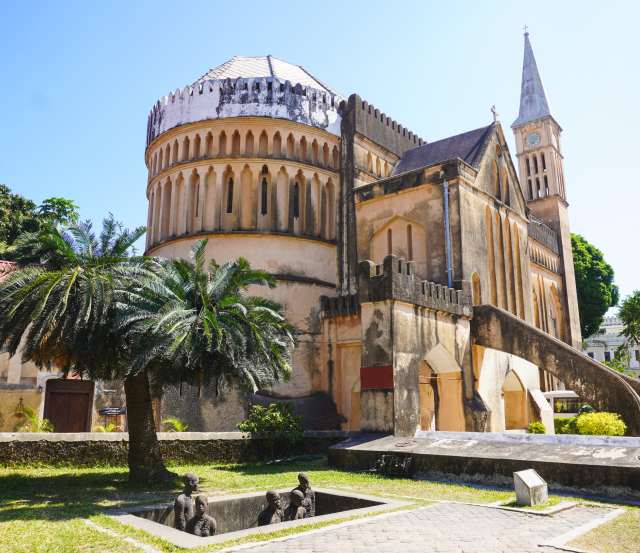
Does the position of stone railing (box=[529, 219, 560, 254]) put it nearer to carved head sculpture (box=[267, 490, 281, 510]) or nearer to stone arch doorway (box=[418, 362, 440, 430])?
stone arch doorway (box=[418, 362, 440, 430])

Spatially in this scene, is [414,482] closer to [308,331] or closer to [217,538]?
[217,538]

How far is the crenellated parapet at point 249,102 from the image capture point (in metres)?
25.1

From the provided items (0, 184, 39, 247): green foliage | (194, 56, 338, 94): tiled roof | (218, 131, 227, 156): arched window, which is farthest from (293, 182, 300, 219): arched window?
(0, 184, 39, 247): green foliage

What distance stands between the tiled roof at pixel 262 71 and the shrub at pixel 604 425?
18.6 m

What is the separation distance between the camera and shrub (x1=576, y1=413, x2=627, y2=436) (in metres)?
16.0

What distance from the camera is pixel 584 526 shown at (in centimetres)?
794

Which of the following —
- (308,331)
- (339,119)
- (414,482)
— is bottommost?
(414,482)

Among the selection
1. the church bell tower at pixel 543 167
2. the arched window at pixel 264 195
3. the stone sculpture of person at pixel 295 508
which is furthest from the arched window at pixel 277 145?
the church bell tower at pixel 543 167

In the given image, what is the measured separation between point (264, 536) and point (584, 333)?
178 feet

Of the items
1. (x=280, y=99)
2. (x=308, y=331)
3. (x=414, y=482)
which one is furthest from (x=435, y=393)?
(x=280, y=99)

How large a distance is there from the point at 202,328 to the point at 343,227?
14974mm

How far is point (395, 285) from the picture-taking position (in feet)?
55.0

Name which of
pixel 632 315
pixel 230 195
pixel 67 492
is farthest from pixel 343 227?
pixel 632 315

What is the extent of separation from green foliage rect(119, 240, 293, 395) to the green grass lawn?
2.29 metres
